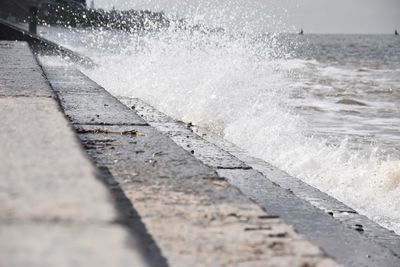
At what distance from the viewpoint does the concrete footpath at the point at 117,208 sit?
0.71 m

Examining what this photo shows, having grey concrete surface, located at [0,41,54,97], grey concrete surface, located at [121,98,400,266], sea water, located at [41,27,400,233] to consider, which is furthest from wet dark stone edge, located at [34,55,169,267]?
sea water, located at [41,27,400,233]

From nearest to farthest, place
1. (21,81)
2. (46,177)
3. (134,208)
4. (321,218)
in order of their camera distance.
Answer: (46,177) → (134,208) → (321,218) → (21,81)

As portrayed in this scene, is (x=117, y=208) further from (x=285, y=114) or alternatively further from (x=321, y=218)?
(x=285, y=114)

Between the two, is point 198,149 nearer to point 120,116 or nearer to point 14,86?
point 120,116

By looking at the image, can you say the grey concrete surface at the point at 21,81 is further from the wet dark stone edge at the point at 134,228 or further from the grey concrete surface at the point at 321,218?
the wet dark stone edge at the point at 134,228

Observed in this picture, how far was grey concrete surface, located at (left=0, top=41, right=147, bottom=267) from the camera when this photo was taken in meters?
0.67

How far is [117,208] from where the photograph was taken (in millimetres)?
877

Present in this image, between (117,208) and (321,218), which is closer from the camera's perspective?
(117,208)

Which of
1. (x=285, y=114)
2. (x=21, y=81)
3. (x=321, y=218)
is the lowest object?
(x=285, y=114)

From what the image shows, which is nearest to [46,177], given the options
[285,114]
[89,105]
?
[89,105]

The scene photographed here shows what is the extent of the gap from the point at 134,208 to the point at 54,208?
429mm

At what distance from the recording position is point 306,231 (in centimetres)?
161

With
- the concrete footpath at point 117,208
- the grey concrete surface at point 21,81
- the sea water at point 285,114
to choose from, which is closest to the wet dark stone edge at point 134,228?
the concrete footpath at point 117,208

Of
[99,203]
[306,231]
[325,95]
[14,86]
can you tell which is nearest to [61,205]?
[99,203]
